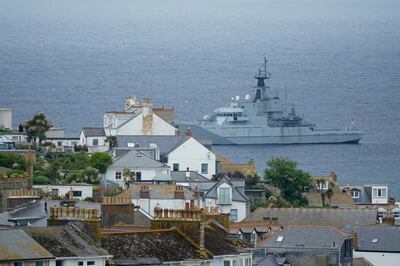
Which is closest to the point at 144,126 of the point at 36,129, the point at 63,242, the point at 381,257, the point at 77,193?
the point at 36,129

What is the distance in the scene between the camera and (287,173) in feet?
286

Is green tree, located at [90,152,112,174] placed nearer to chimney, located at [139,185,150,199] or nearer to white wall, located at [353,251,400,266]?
chimney, located at [139,185,150,199]

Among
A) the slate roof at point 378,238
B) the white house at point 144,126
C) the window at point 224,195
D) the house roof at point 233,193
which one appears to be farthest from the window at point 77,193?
the white house at point 144,126

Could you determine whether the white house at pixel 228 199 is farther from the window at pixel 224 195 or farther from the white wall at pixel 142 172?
the white wall at pixel 142 172

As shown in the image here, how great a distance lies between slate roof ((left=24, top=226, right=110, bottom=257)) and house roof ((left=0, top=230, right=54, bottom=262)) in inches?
14.3

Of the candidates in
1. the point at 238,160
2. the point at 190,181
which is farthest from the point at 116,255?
the point at 238,160

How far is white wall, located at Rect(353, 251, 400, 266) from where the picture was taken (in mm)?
59188

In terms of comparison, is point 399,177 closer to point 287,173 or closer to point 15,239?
point 287,173

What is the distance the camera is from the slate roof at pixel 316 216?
7050cm

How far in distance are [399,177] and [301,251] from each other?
8667 centimetres

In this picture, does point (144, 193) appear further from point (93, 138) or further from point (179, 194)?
point (93, 138)

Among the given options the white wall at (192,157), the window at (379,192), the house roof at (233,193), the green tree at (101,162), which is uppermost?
the white wall at (192,157)

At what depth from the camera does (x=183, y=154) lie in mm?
86250

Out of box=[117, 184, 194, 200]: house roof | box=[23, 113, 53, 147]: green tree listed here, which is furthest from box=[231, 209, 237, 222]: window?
box=[23, 113, 53, 147]: green tree
